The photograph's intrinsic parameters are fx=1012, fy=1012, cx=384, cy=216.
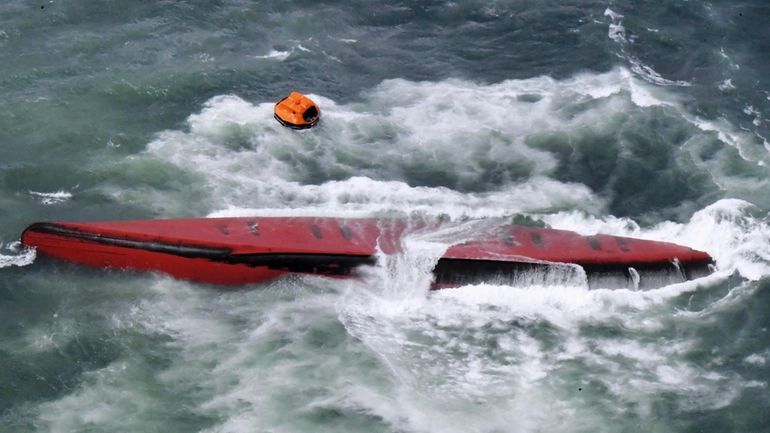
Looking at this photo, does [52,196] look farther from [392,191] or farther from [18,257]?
[392,191]

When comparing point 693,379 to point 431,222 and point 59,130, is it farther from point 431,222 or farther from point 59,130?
point 59,130

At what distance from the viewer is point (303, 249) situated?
181ft

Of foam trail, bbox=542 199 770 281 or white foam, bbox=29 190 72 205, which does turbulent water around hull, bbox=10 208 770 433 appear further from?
white foam, bbox=29 190 72 205

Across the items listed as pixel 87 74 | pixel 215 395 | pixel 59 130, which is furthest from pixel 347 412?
pixel 87 74

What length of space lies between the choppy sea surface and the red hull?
3.35 ft

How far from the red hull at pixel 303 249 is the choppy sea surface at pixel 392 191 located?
1021mm

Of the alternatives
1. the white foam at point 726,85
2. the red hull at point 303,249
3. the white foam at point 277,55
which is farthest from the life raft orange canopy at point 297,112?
the white foam at point 726,85

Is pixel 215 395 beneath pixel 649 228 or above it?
beneath

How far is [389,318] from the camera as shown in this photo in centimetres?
5362

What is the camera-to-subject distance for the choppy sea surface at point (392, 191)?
161ft

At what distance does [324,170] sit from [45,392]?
23012 mm

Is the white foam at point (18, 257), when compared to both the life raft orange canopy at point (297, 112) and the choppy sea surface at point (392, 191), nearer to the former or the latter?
the choppy sea surface at point (392, 191)

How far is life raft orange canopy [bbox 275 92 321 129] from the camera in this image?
217ft

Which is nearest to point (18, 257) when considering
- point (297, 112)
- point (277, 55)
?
point (297, 112)
